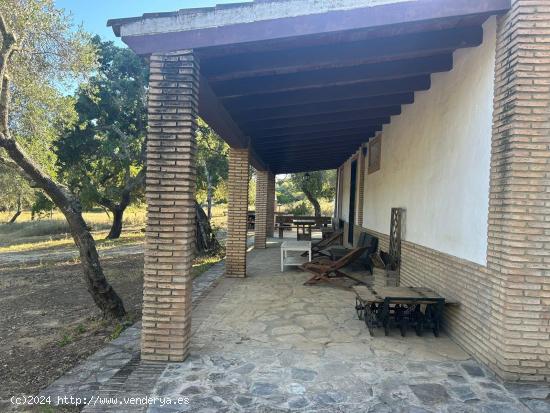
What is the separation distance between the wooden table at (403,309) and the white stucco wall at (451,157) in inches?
24.9

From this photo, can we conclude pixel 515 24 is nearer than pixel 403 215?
Yes

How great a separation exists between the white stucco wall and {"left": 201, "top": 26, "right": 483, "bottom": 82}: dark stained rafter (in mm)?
560

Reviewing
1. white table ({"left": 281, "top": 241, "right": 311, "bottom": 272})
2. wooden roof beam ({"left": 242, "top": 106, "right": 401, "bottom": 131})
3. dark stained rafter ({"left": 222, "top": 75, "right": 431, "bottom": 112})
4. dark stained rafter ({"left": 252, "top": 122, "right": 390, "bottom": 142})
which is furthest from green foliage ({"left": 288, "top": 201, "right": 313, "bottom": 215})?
dark stained rafter ({"left": 222, "top": 75, "right": 431, "bottom": 112})

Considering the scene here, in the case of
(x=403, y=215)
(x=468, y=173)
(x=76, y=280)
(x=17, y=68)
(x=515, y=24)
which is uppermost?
(x=17, y=68)

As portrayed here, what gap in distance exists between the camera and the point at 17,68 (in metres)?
7.71

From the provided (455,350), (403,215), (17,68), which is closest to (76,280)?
(17,68)

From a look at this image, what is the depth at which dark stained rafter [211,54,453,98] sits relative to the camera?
4.87 meters

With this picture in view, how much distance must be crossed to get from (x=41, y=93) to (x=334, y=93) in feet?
22.1

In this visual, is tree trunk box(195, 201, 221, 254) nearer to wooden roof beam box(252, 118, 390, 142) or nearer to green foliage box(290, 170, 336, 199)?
wooden roof beam box(252, 118, 390, 142)

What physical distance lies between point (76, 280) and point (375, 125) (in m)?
7.67

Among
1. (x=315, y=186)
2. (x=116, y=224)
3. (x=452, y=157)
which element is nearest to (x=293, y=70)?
(x=452, y=157)

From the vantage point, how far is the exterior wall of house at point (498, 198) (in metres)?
3.35

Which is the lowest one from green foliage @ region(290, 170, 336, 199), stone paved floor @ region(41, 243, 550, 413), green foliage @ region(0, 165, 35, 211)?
stone paved floor @ region(41, 243, 550, 413)

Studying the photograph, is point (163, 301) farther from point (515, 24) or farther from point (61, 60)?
point (61, 60)
